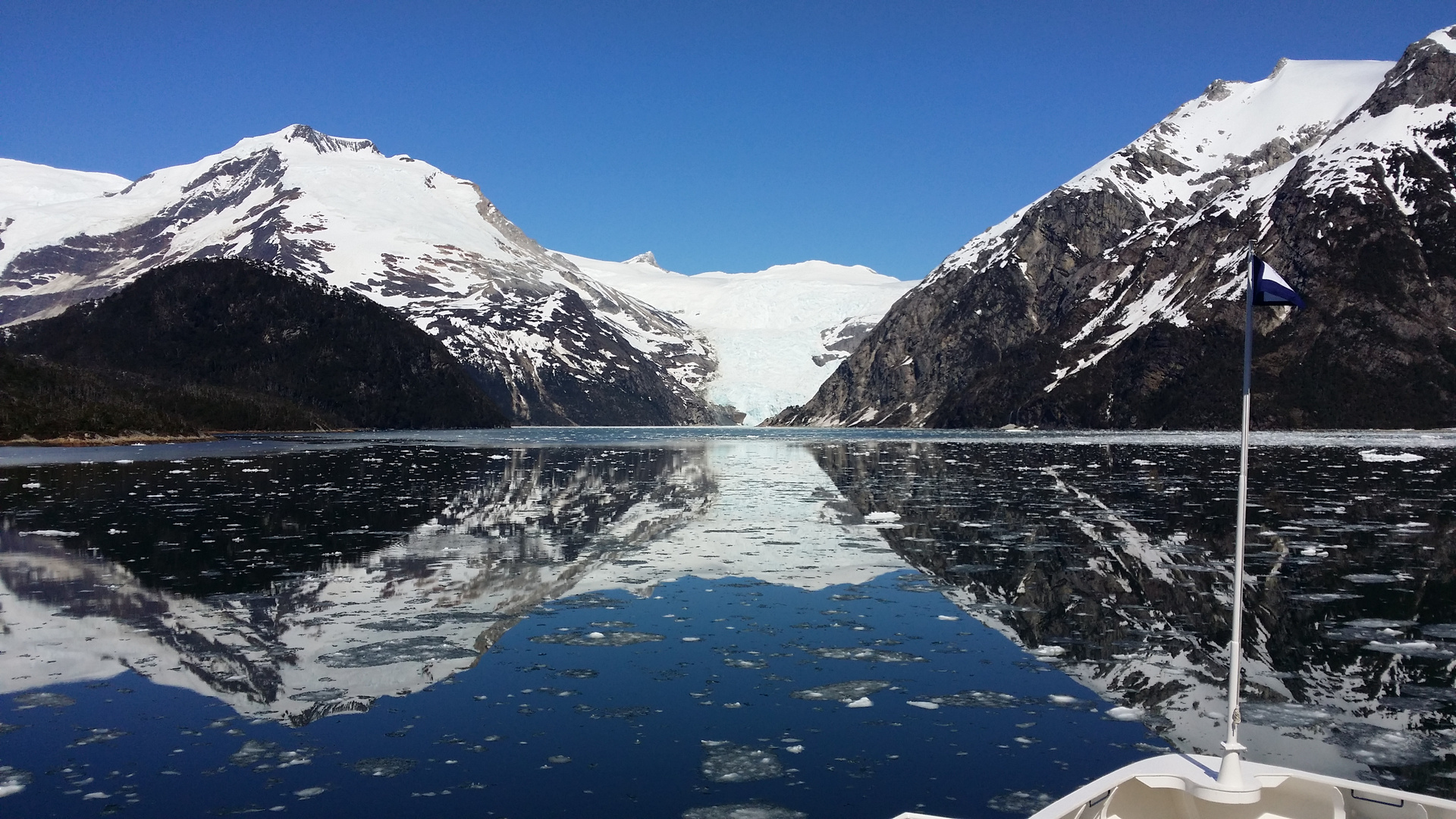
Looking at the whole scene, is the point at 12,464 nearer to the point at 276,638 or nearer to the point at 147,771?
the point at 276,638

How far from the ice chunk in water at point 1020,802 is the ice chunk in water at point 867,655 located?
586 centimetres

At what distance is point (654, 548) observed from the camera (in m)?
29.8

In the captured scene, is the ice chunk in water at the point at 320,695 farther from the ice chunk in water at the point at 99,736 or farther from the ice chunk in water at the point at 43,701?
the ice chunk in water at the point at 43,701

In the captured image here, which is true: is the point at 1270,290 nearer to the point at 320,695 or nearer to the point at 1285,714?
the point at 1285,714

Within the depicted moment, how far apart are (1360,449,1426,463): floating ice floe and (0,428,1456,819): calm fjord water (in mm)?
40131

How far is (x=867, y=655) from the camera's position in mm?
17328

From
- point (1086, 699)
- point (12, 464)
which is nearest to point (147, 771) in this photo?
point (1086, 699)

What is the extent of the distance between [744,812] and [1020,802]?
2.89 metres

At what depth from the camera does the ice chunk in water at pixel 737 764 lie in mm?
11539

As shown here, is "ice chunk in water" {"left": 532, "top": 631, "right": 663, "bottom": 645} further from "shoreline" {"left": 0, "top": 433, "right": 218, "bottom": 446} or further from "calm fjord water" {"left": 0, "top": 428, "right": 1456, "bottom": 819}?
"shoreline" {"left": 0, "top": 433, "right": 218, "bottom": 446}

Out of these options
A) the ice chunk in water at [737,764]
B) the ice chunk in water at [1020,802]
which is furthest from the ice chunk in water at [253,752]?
the ice chunk in water at [1020,802]

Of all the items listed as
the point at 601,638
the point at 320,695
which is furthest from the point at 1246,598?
the point at 320,695

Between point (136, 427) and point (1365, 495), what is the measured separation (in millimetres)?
131613

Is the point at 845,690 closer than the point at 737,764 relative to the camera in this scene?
No
